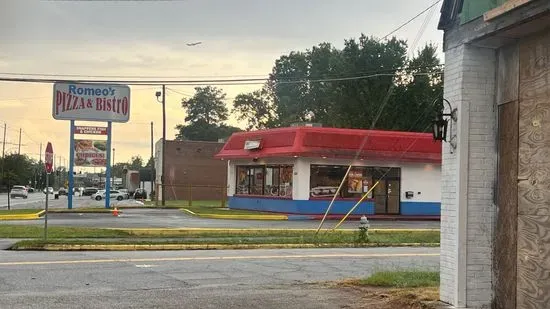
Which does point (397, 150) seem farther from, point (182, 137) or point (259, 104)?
point (182, 137)

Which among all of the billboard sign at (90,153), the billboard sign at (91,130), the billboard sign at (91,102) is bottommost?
the billboard sign at (90,153)

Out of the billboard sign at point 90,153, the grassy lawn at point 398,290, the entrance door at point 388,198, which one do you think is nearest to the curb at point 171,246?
the grassy lawn at point 398,290

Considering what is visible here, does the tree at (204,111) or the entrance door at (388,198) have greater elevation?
the tree at (204,111)

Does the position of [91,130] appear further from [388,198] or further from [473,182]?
[473,182]

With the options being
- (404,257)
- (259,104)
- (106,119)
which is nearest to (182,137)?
(259,104)

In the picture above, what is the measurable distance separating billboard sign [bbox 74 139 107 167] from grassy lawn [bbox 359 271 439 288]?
29380 millimetres

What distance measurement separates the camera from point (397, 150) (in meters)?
34.2

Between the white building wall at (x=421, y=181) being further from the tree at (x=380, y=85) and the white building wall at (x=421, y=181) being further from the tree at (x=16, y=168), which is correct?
the tree at (x=16, y=168)

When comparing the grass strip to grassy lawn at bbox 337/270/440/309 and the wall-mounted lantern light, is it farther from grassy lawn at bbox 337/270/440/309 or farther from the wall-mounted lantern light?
the wall-mounted lantern light

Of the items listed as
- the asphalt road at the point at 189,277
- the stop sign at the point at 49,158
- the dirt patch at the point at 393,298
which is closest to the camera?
the dirt patch at the point at 393,298

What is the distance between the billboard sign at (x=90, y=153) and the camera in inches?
1465

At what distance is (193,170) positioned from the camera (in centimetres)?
6309

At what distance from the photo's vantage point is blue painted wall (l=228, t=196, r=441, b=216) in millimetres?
32625

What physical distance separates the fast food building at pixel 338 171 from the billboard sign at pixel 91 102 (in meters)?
7.39
